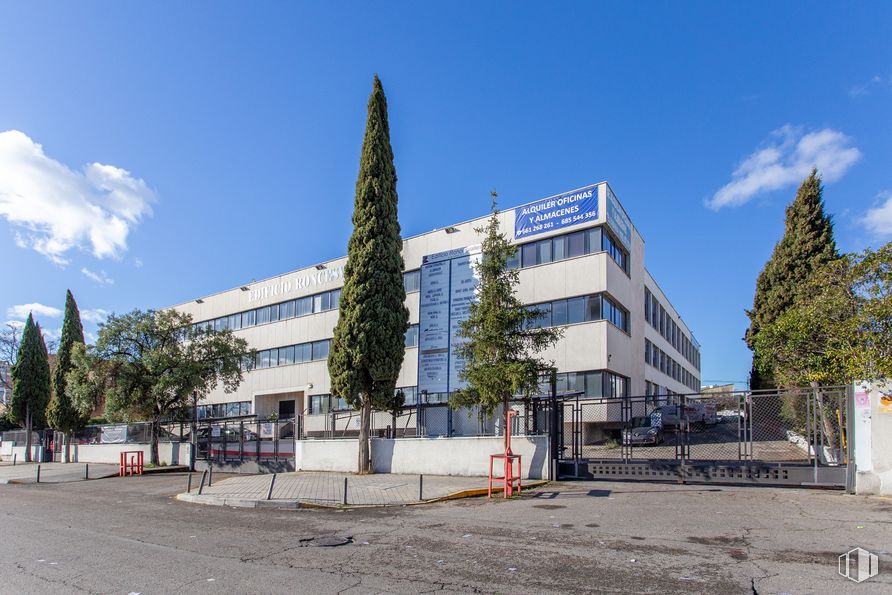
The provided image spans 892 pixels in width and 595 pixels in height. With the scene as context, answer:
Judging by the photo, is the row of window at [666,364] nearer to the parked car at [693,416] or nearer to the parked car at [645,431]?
the parked car at [645,431]

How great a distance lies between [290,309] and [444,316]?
65.5 feet

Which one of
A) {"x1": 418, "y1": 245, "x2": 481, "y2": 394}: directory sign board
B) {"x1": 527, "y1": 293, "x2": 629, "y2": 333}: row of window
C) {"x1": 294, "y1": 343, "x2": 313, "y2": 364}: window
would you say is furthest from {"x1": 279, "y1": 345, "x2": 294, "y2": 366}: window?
{"x1": 527, "y1": 293, "x2": 629, "y2": 333}: row of window

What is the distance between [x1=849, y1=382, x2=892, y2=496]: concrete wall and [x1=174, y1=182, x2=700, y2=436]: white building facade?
47.5 feet

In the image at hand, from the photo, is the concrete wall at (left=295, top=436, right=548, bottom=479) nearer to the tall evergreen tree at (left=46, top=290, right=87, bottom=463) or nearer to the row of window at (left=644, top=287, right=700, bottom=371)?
the tall evergreen tree at (left=46, top=290, right=87, bottom=463)

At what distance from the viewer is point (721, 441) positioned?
561 inches

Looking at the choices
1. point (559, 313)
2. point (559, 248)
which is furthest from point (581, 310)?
point (559, 248)

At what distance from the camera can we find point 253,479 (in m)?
19.8

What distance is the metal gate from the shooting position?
1318cm

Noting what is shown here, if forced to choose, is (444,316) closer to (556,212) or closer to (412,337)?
(556,212)

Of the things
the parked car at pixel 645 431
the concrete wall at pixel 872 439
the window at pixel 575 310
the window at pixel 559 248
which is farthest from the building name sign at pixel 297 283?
the concrete wall at pixel 872 439

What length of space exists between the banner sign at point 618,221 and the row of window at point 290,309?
37.0 feet

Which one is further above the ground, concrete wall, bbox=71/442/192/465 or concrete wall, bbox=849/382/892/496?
concrete wall, bbox=849/382/892/496

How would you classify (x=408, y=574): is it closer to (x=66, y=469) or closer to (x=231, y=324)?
(x=66, y=469)

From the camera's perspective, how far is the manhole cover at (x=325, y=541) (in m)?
8.87
